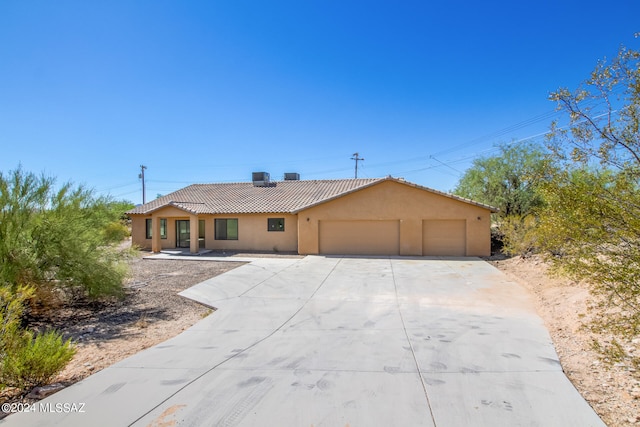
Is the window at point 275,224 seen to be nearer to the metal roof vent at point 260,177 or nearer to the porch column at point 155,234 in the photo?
the metal roof vent at point 260,177

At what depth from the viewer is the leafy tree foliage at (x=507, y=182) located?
22359 mm

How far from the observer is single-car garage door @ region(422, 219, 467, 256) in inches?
763

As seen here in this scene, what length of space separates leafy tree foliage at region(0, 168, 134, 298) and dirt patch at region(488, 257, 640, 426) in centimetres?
1003

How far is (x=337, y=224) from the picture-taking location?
808 inches

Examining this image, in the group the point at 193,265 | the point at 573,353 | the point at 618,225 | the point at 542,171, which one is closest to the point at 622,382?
the point at 573,353

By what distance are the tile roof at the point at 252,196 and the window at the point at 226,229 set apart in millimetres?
815

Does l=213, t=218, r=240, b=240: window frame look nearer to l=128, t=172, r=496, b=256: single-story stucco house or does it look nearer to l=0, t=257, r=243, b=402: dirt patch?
l=128, t=172, r=496, b=256: single-story stucco house

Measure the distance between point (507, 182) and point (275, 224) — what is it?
15994 millimetres

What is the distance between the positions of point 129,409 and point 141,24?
1151 cm

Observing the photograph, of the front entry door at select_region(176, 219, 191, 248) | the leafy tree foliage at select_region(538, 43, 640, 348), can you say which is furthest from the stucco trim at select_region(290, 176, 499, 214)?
the leafy tree foliage at select_region(538, 43, 640, 348)

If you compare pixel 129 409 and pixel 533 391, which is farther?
pixel 533 391

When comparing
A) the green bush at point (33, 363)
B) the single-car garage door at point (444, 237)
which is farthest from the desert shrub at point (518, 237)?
the green bush at point (33, 363)

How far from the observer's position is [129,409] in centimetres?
396

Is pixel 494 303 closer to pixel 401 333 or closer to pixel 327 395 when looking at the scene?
pixel 401 333
